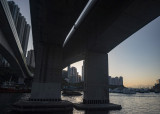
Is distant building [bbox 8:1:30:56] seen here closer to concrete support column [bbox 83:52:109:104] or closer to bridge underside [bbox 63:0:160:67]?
bridge underside [bbox 63:0:160:67]

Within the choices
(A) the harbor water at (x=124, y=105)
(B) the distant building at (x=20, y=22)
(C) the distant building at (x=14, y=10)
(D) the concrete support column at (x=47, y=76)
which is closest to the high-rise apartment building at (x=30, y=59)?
(B) the distant building at (x=20, y=22)

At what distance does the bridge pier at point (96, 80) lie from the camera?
25.1m

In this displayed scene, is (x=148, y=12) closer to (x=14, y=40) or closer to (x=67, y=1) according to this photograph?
(x=67, y=1)

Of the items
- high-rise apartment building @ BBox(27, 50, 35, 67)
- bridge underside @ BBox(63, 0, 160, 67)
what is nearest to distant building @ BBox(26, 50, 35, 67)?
high-rise apartment building @ BBox(27, 50, 35, 67)

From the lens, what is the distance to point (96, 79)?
26.2m

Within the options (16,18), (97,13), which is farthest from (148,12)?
(16,18)

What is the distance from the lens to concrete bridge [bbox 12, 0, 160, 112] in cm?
1471

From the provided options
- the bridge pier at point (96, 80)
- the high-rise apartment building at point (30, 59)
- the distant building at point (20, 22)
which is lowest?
the bridge pier at point (96, 80)

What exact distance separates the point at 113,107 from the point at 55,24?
654 inches

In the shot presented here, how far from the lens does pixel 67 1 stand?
13367 mm

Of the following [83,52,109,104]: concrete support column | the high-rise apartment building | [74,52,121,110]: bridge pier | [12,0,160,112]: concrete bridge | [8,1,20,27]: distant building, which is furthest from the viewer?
the high-rise apartment building

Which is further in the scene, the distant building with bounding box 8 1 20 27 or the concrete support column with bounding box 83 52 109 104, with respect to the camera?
the distant building with bounding box 8 1 20 27

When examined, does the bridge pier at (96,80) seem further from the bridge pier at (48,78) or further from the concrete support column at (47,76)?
the concrete support column at (47,76)

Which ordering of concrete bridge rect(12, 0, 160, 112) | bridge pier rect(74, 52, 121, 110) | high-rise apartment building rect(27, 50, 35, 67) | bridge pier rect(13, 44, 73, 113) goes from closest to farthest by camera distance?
concrete bridge rect(12, 0, 160, 112) → bridge pier rect(13, 44, 73, 113) → bridge pier rect(74, 52, 121, 110) → high-rise apartment building rect(27, 50, 35, 67)
